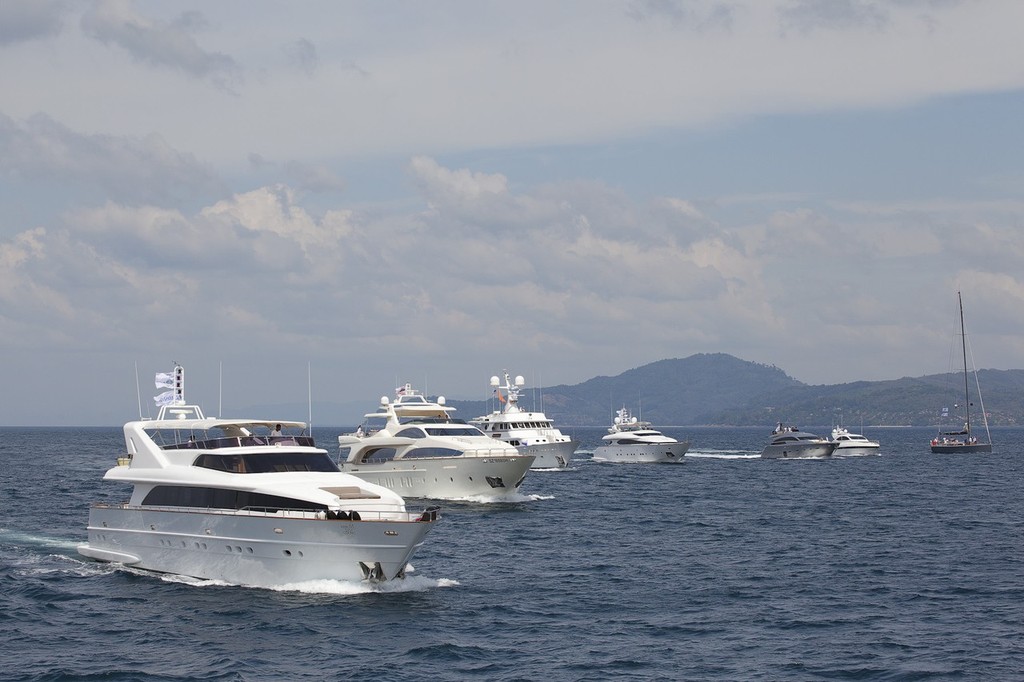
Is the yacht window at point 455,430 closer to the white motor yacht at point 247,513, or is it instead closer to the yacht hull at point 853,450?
the white motor yacht at point 247,513

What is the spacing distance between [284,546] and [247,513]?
1.54 m

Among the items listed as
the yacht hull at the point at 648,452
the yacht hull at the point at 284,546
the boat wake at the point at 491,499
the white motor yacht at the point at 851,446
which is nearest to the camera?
the yacht hull at the point at 284,546

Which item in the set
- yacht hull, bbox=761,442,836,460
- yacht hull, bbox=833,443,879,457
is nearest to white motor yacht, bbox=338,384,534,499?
yacht hull, bbox=761,442,836,460

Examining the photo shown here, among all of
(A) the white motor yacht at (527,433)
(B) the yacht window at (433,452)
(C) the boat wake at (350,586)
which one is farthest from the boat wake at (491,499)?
(A) the white motor yacht at (527,433)

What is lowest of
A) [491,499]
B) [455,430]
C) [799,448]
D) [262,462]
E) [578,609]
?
[578,609]

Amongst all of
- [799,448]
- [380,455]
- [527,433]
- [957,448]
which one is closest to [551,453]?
[527,433]

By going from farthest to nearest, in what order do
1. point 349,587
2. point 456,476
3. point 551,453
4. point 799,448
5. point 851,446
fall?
point 851,446, point 799,448, point 551,453, point 456,476, point 349,587

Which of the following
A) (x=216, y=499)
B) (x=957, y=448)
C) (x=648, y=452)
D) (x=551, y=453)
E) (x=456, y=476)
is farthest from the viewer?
(x=957, y=448)

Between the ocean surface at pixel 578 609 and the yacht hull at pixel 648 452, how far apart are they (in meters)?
55.7

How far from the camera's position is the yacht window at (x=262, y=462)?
3384cm

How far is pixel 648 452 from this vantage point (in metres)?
108

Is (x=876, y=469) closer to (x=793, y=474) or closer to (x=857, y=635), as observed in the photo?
(x=793, y=474)

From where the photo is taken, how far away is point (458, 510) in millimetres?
55438

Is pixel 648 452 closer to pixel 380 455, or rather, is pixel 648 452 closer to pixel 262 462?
pixel 380 455
